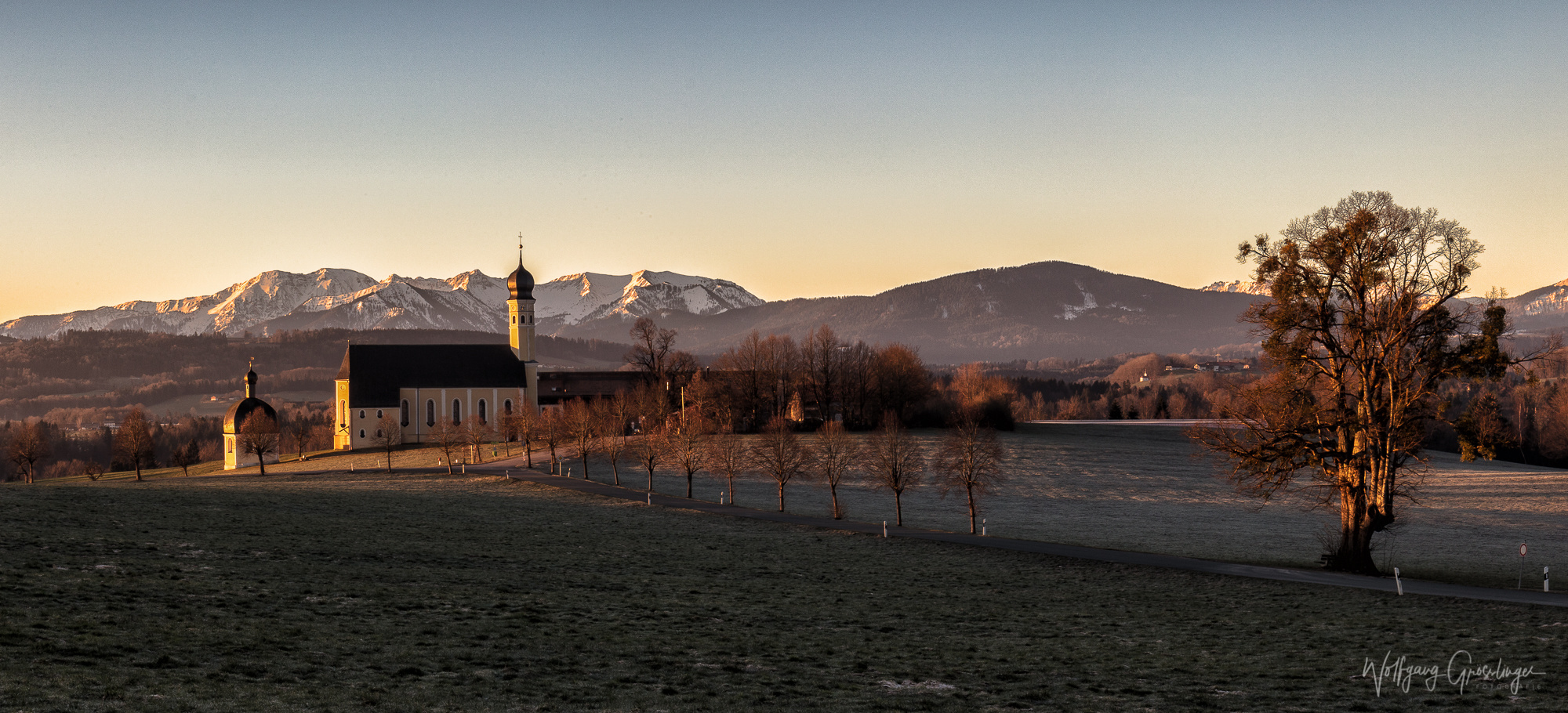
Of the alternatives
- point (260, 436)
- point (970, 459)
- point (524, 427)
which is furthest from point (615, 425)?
point (970, 459)

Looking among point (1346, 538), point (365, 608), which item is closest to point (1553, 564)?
point (1346, 538)

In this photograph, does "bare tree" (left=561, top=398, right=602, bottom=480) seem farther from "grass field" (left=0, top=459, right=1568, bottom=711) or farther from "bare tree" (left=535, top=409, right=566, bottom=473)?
"grass field" (left=0, top=459, right=1568, bottom=711)

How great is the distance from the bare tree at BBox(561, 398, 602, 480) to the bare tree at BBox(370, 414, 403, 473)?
542 inches

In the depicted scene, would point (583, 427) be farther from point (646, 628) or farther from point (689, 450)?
point (646, 628)

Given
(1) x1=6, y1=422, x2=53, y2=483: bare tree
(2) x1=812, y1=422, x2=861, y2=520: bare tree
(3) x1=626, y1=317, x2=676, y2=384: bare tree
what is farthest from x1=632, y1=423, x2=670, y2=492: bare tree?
(1) x1=6, y1=422, x2=53, y2=483: bare tree

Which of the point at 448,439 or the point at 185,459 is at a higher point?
the point at 448,439

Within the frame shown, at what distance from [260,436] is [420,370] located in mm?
31593

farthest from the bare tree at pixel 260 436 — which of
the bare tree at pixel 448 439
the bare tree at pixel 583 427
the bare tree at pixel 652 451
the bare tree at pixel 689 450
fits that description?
the bare tree at pixel 689 450

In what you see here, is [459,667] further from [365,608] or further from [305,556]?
[305,556]

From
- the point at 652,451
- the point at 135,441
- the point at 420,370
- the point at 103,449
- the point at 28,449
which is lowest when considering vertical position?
the point at 103,449

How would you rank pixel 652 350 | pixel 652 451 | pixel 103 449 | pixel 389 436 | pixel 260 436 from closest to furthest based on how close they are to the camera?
pixel 652 451
pixel 260 436
pixel 389 436
pixel 652 350
pixel 103 449

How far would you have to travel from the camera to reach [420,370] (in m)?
114

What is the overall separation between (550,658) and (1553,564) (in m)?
39.0

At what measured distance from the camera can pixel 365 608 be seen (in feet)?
68.2
